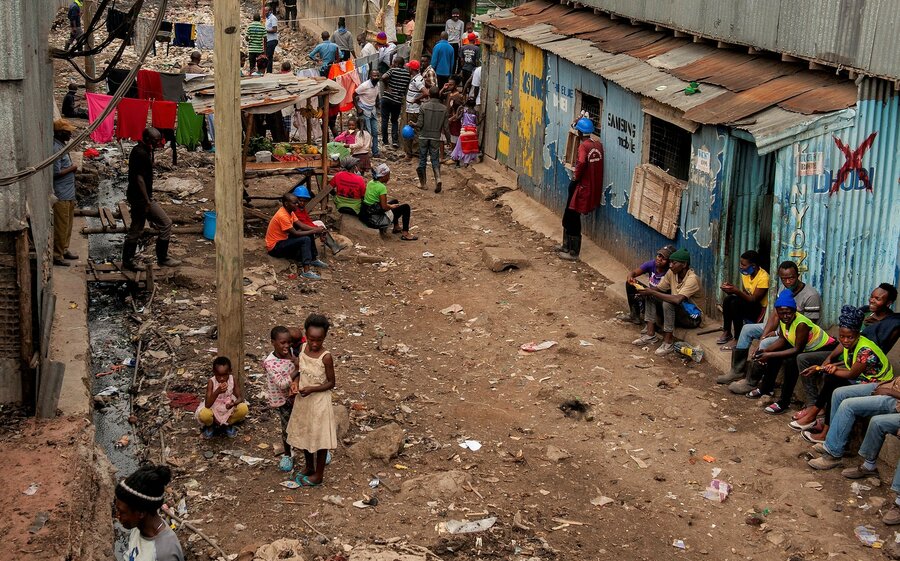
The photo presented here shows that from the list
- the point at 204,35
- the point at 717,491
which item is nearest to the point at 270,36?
the point at 204,35

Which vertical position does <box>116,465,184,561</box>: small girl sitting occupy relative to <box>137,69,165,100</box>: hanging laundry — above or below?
below

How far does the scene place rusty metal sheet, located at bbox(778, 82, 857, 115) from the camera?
29.0ft

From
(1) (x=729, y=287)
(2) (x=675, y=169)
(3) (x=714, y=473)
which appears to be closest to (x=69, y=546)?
(3) (x=714, y=473)

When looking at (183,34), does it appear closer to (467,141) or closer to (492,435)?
(467,141)

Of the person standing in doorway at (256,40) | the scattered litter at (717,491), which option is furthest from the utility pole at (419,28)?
the scattered litter at (717,491)

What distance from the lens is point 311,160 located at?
47.1 ft

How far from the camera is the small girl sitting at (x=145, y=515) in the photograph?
4797 mm

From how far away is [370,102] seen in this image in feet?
59.8

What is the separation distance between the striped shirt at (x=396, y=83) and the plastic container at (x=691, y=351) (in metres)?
9.65

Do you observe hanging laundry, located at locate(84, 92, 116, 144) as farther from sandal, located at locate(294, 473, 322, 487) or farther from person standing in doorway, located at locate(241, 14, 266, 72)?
person standing in doorway, located at locate(241, 14, 266, 72)

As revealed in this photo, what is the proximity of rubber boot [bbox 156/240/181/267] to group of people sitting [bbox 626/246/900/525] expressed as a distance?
17.7 feet

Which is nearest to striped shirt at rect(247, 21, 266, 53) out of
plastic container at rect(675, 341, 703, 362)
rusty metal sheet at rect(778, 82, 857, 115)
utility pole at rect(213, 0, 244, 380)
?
plastic container at rect(675, 341, 703, 362)

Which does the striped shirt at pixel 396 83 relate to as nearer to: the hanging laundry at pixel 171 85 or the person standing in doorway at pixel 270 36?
the hanging laundry at pixel 171 85

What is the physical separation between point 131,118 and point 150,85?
215 cm
